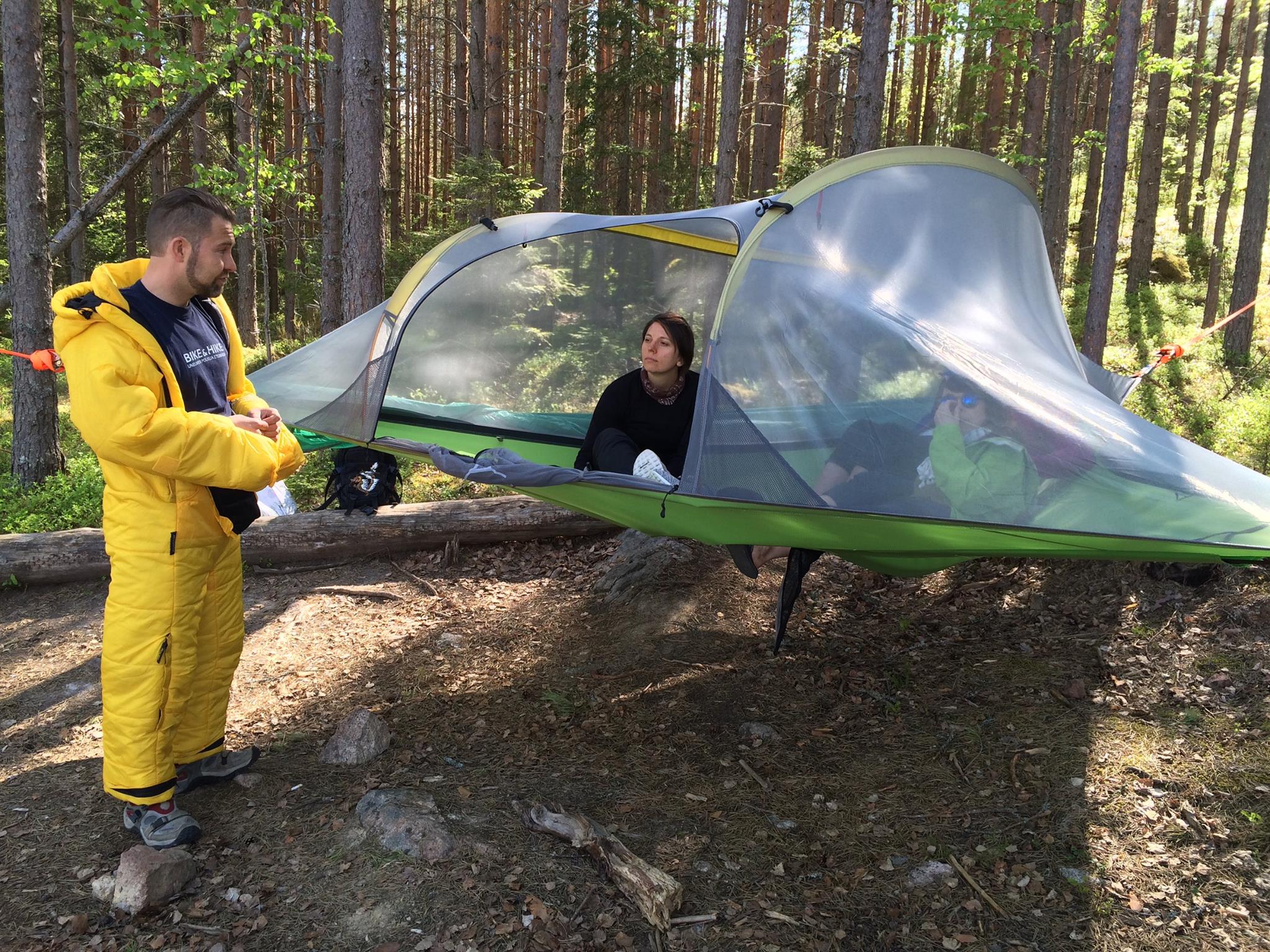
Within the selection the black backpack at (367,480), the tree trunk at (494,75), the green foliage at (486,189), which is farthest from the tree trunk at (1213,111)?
the black backpack at (367,480)

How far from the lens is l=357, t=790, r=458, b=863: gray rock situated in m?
2.33

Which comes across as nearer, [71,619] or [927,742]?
Result: [927,742]

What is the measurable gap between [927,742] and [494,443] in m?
2.47

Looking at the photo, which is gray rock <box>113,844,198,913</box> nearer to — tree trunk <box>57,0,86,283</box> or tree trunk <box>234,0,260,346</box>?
tree trunk <box>57,0,86,283</box>

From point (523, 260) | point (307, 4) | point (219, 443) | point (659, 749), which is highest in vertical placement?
point (307, 4)

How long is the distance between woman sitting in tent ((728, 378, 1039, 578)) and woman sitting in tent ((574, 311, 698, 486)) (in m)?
1.05

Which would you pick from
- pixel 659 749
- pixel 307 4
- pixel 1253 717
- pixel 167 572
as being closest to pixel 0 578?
pixel 167 572

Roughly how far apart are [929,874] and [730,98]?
8.66 metres

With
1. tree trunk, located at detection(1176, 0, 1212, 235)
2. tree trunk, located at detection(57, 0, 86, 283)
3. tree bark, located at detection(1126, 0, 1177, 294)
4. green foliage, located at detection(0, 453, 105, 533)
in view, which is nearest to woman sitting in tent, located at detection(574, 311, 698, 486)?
green foliage, located at detection(0, 453, 105, 533)

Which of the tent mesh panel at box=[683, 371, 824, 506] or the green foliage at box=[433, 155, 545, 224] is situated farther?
the green foliage at box=[433, 155, 545, 224]

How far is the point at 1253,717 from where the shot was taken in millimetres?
2611

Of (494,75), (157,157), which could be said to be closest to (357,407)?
(494,75)

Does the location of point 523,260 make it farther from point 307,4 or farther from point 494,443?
point 307,4

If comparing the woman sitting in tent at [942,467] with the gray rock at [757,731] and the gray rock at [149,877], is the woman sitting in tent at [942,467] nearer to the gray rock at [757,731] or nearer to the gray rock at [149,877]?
the gray rock at [757,731]
